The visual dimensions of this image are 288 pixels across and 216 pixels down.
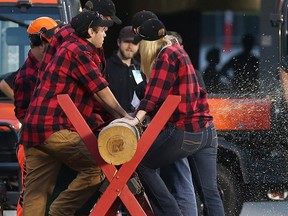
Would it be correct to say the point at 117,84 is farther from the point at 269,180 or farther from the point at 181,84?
the point at 181,84

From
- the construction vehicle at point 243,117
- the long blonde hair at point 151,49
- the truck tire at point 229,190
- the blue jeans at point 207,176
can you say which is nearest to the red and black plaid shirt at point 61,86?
the long blonde hair at point 151,49

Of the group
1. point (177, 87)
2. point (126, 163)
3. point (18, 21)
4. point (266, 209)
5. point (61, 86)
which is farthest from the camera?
point (266, 209)

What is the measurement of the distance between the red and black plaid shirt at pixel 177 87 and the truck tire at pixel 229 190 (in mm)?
2866

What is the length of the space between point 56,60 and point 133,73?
3429mm

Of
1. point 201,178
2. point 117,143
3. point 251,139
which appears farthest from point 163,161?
point 251,139

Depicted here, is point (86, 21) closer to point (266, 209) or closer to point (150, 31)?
point (150, 31)

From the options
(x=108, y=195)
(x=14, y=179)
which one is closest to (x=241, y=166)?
(x=14, y=179)

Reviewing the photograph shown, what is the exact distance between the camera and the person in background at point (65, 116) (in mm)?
7480

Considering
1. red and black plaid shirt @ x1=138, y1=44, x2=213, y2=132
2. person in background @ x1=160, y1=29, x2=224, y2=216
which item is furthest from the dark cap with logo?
red and black plaid shirt @ x1=138, y1=44, x2=213, y2=132

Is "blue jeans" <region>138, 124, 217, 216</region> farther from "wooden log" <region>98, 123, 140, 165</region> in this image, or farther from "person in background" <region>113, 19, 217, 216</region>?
"wooden log" <region>98, 123, 140, 165</region>

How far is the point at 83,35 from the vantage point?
25.2ft

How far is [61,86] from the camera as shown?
24.7ft

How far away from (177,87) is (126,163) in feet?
3.46

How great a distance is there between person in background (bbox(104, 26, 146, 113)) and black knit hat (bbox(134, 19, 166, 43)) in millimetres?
2964
